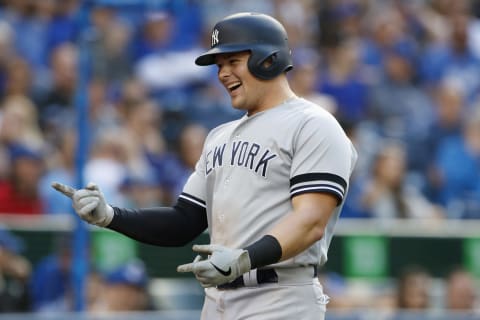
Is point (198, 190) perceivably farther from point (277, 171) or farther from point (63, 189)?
point (63, 189)

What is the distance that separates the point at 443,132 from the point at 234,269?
731cm

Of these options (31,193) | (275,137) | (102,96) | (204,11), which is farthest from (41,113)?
(275,137)

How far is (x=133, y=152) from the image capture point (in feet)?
30.7

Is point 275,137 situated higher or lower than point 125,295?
higher

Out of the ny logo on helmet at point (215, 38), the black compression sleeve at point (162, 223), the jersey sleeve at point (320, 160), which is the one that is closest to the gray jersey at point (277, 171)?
the jersey sleeve at point (320, 160)

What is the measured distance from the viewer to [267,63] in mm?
4305

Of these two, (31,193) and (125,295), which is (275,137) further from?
(31,193)

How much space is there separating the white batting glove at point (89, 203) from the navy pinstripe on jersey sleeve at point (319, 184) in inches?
27.7

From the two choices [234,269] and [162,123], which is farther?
[162,123]

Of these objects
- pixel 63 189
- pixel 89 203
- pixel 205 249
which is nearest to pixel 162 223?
pixel 89 203

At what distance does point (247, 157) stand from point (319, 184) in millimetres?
320

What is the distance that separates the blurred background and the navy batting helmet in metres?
3.50

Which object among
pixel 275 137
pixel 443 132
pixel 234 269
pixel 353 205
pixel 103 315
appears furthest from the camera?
pixel 443 132

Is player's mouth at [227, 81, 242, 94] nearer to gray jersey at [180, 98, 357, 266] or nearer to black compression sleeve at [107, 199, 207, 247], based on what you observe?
gray jersey at [180, 98, 357, 266]
